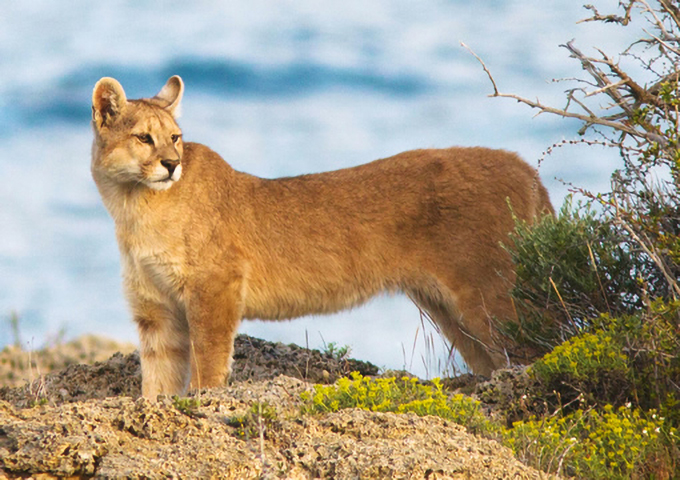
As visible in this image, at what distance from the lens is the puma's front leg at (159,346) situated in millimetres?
7812

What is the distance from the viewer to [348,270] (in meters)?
8.07

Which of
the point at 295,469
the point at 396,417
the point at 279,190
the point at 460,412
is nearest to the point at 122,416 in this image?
the point at 295,469

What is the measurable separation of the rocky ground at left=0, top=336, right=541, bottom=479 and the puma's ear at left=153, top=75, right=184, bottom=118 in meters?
3.73

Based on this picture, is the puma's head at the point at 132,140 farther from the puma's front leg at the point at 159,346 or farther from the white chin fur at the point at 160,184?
the puma's front leg at the point at 159,346

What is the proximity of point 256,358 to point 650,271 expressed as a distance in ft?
14.4

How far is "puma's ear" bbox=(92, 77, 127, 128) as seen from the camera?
286 inches

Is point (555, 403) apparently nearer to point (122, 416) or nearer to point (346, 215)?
point (346, 215)

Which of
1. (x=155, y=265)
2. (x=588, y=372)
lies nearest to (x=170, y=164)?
(x=155, y=265)

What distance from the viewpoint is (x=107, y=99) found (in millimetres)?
7332

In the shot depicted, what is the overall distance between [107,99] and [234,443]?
4160 mm

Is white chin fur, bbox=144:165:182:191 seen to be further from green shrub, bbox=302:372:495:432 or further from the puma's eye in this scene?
green shrub, bbox=302:372:495:432

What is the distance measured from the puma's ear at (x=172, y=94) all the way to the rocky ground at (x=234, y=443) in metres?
3.73

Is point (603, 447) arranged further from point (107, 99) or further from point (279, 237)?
point (107, 99)

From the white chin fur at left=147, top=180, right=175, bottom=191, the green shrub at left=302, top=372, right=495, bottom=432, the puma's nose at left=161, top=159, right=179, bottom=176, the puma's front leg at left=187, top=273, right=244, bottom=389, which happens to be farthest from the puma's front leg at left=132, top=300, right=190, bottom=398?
the green shrub at left=302, top=372, right=495, bottom=432
